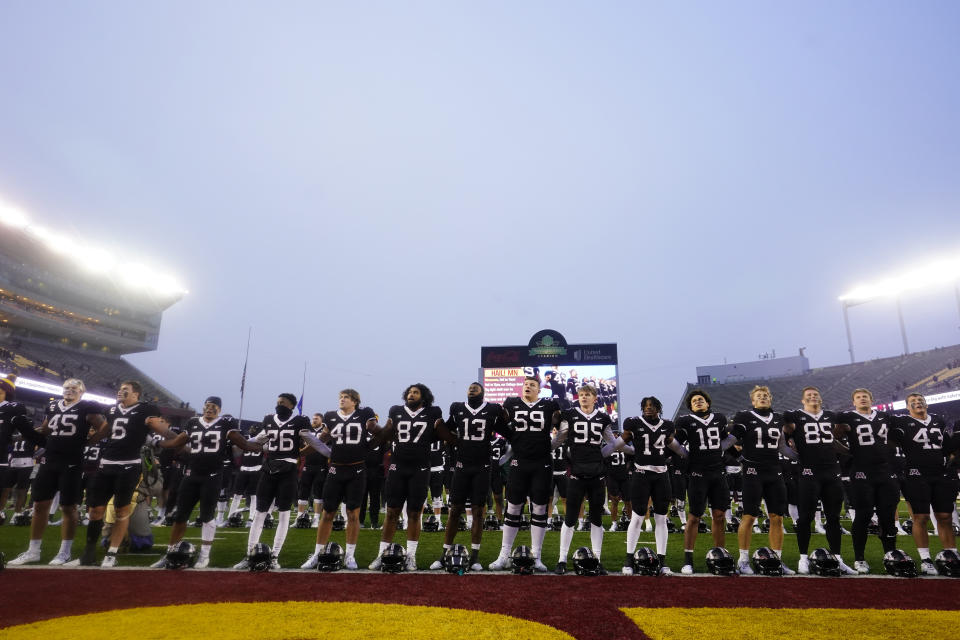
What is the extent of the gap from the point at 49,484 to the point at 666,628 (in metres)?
7.85

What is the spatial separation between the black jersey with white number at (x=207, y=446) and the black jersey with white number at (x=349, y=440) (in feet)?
4.76

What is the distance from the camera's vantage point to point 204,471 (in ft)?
24.2

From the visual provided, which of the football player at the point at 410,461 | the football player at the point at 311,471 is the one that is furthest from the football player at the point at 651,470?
the football player at the point at 311,471

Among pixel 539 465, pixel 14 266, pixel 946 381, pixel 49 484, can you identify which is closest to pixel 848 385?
pixel 946 381

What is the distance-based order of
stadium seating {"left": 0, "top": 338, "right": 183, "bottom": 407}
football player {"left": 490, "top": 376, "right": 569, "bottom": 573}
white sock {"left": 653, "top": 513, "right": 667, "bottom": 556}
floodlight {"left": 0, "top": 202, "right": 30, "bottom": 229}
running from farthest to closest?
1. floodlight {"left": 0, "top": 202, "right": 30, "bottom": 229}
2. stadium seating {"left": 0, "top": 338, "right": 183, "bottom": 407}
3. football player {"left": 490, "top": 376, "right": 569, "bottom": 573}
4. white sock {"left": 653, "top": 513, "right": 667, "bottom": 556}

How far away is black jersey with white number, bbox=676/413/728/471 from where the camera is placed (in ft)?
23.7

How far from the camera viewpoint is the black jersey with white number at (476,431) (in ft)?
24.2

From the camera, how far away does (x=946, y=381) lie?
3900 cm

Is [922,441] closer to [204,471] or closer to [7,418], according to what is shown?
[204,471]

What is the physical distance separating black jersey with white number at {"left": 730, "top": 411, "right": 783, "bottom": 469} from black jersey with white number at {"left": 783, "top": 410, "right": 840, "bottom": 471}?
0.23 meters

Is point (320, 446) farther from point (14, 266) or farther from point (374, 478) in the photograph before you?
point (14, 266)

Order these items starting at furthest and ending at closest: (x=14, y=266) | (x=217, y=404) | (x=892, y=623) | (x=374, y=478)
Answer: (x=14, y=266) → (x=374, y=478) → (x=217, y=404) → (x=892, y=623)

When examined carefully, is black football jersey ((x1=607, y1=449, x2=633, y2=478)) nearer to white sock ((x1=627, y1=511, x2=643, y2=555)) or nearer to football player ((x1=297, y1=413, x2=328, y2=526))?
white sock ((x1=627, y1=511, x2=643, y2=555))

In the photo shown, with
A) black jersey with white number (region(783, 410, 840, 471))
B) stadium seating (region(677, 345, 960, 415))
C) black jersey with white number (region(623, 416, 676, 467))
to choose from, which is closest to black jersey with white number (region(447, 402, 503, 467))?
black jersey with white number (region(623, 416, 676, 467))
